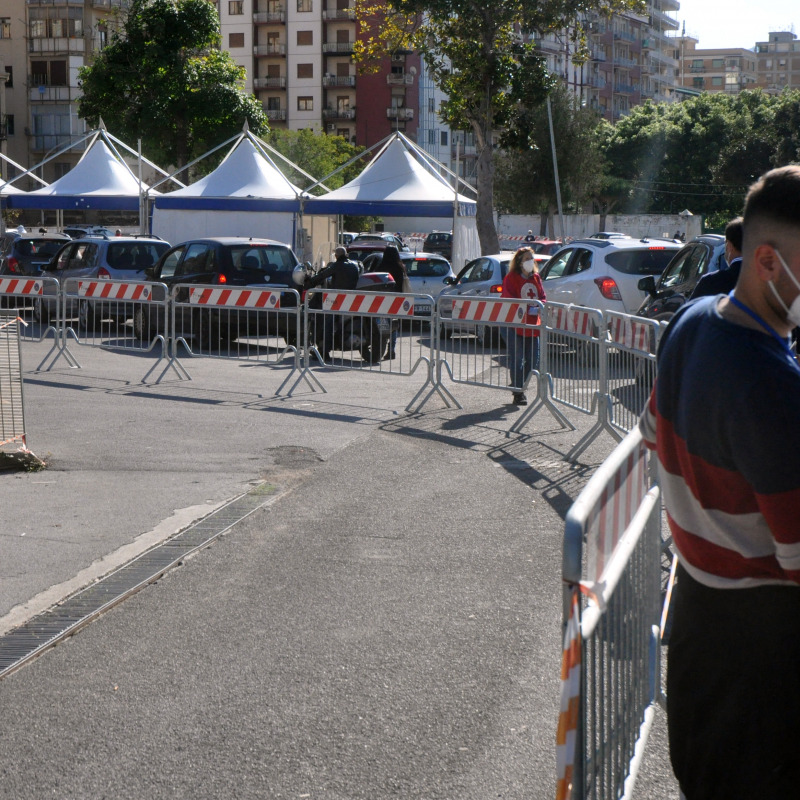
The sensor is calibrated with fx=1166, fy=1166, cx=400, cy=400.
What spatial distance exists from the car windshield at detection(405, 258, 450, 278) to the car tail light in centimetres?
729

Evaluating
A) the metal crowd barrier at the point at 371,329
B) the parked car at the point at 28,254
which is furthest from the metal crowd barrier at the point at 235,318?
the parked car at the point at 28,254

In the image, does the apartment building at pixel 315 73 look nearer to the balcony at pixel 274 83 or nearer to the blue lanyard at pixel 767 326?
the balcony at pixel 274 83

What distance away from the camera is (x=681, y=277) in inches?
539

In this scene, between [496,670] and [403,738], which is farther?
[496,670]

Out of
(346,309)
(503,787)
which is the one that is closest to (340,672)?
(503,787)

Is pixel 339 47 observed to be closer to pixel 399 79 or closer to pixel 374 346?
pixel 399 79

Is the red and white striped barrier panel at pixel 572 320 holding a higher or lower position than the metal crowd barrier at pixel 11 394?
higher

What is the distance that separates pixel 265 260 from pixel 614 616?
17062 millimetres

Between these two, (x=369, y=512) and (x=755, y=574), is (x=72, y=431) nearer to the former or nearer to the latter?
(x=369, y=512)

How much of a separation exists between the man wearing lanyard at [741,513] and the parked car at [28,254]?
24.5 m

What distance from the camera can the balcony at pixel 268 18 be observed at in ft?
314

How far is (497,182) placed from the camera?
66.4 m

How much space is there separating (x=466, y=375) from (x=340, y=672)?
29.4 feet

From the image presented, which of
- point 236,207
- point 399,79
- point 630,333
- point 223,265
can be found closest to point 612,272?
point 223,265
